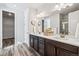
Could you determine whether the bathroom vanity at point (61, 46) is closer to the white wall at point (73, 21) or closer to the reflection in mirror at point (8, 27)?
the white wall at point (73, 21)

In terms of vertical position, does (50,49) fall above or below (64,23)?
below

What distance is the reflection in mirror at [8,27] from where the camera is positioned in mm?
2066

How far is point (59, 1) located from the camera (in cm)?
203

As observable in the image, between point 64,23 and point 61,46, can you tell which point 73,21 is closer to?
point 64,23

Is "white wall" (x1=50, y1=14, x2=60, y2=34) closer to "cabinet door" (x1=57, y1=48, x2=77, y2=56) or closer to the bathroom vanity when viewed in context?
the bathroom vanity

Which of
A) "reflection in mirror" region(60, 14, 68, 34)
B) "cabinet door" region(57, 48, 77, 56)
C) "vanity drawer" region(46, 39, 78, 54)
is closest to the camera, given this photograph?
"vanity drawer" region(46, 39, 78, 54)

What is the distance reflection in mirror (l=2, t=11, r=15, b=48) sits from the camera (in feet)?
6.78

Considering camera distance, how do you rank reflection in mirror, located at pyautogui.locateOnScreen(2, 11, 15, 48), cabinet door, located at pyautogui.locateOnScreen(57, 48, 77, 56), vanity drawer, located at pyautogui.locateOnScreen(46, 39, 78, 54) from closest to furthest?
1. vanity drawer, located at pyautogui.locateOnScreen(46, 39, 78, 54)
2. cabinet door, located at pyautogui.locateOnScreen(57, 48, 77, 56)
3. reflection in mirror, located at pyautogui.locateOnScreen(2, 11, 15, 48)

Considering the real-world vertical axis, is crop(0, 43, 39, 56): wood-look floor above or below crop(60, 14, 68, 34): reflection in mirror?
below

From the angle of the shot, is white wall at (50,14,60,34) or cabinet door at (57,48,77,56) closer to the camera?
cabinet door at (57,48,77,56)

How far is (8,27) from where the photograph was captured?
2078mm

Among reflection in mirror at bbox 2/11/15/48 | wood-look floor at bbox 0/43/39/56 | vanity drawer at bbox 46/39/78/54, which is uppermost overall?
reflection in mirror at bbox 2/11/15/48

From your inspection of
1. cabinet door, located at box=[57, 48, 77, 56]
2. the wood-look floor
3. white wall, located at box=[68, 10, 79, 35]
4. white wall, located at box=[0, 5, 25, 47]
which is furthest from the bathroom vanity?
white wall, located at box=[0, 5, 25, 47]

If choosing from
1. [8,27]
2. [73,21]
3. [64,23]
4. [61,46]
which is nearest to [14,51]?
[8,27]
